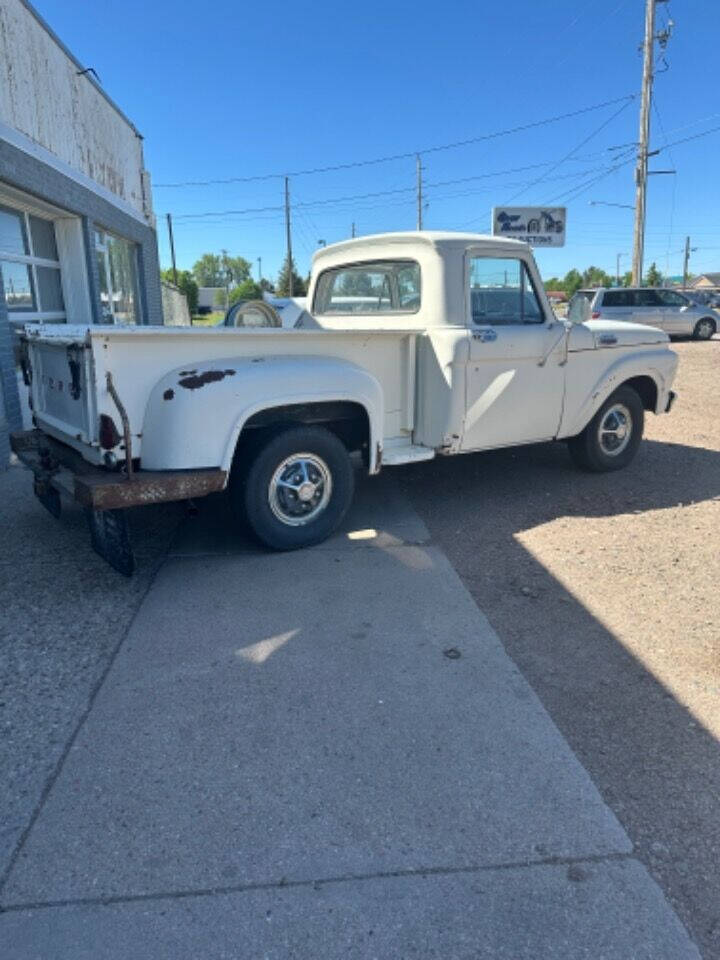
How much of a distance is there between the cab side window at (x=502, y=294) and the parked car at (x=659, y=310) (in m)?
16.6

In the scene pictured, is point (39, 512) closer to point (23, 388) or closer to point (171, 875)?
point (23, 388)

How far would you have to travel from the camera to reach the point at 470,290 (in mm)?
5016

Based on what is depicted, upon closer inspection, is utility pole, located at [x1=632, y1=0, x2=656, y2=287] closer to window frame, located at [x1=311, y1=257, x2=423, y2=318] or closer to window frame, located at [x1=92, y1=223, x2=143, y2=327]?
window frame, located at [x1=92, y1=223, x2=143, y2=327]

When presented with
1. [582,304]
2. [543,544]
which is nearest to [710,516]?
[543,544]

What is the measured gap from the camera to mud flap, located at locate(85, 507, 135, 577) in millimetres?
3867

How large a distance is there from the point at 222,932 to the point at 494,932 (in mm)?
746

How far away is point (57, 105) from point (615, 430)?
7809mm

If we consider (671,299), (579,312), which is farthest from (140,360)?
(671,299)

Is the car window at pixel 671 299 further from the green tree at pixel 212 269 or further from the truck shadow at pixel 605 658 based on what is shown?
the green tree at pixel 212 269

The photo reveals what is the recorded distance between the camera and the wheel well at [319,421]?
14.0 feet

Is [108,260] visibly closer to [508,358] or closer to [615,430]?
[508,358]

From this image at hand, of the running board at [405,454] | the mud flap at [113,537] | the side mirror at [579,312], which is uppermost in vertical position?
the side mirror at [579,312]

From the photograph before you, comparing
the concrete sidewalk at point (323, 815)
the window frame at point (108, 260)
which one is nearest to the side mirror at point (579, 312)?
the concrete sidewalk at point (323, 815)

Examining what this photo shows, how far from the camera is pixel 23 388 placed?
25.7 feet
